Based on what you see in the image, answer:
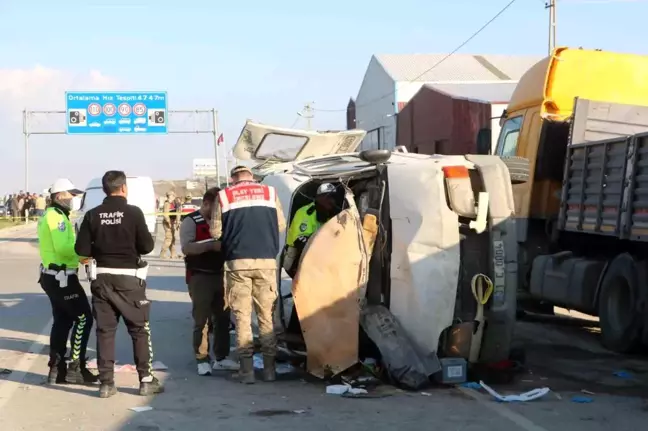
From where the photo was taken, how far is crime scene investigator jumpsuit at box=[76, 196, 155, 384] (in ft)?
24.8

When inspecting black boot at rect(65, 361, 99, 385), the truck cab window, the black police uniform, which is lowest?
black boot at rect(65, 361, 99, 385)

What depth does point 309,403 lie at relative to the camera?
286 inches

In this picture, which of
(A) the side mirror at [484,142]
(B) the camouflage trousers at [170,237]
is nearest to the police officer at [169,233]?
(B) the camouflage trousers at [170,237]

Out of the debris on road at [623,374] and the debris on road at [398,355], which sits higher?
the debris on road at [398,355]

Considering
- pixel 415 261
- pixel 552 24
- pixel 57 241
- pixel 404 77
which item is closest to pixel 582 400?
pixel 415 261

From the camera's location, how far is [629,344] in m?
9.53

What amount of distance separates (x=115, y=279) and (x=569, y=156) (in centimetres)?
602

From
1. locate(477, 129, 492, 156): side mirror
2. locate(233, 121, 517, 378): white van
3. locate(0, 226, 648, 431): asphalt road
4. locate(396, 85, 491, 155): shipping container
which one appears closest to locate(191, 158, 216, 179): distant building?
locate(396, 85, 491, 155): shipping container

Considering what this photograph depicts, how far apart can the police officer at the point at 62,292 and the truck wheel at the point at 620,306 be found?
17.6 ft

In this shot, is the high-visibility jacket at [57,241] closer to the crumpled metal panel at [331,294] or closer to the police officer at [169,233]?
the crumpled metal panel at [331,294]

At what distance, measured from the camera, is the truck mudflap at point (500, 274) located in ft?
25.9

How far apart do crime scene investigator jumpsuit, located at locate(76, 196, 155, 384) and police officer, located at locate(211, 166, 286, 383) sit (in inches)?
30.9

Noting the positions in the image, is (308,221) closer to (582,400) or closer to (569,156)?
(582,400)

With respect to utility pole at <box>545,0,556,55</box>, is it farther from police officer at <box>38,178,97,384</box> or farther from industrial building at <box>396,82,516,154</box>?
police officer at <box>38,178,97,384</box>
